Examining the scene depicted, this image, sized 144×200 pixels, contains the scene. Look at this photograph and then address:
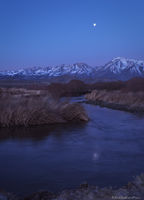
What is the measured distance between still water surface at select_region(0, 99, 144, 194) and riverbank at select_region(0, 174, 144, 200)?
32cm

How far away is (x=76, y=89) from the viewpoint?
37.3 m

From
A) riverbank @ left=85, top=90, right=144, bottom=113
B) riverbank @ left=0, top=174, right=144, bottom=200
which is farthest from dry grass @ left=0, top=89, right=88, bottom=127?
riverbank @ left=0, top=174, right=144, bottom=200

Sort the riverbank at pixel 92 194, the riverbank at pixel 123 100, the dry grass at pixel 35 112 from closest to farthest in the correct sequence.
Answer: the riverbank at pixel 92 194
the dry grass at pixel 35 112
the riverbank at pixel 123 100

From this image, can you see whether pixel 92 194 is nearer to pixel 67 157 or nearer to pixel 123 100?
pixel 67 157

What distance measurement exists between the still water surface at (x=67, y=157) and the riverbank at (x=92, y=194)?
12.4 inches

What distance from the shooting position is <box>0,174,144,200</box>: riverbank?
13.4 feet

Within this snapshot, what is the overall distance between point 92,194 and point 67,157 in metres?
2.31

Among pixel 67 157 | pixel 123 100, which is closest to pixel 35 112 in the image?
pixel 67 157

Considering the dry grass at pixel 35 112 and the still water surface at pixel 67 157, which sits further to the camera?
the dry grass at pixel 35 112

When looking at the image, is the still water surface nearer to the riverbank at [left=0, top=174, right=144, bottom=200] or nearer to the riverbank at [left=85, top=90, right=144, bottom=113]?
the riverbank at [left=0, top=174, right=144, bottom=200]

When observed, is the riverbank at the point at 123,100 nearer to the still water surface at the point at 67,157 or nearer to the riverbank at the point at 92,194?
the still water surface at the point at 67,157

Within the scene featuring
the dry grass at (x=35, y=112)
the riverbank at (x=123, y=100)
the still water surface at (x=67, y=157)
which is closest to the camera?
the still water surface at (x=67, y=157)

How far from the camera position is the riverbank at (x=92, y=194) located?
13.4ft

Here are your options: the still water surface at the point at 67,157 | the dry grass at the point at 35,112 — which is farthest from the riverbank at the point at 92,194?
the dry grass at the point at 35,112
